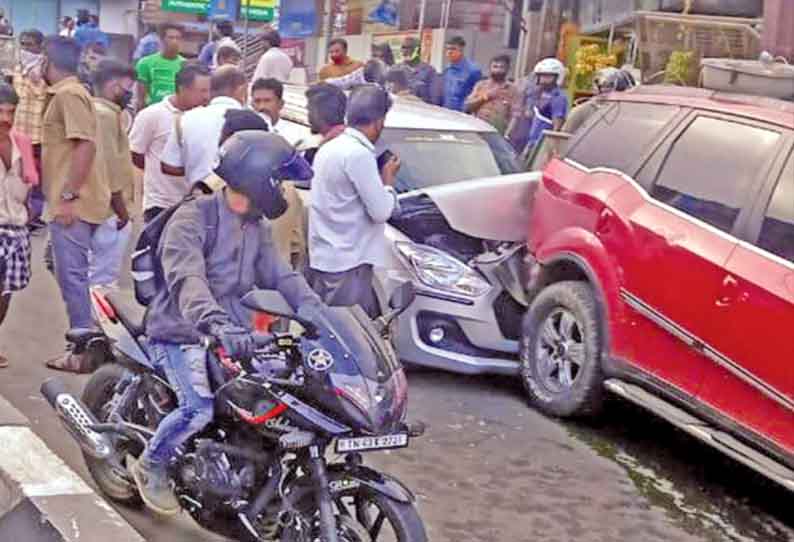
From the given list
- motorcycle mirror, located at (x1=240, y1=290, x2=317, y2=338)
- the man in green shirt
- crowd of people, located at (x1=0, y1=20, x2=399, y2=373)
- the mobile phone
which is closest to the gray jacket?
motorcycle mirror, located at (x1=240, y1=290, x2=317, y2=338)

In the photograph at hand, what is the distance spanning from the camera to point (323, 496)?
3.98 meters

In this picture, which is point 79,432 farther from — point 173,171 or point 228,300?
point 173,171

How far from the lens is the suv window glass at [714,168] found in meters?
5.75

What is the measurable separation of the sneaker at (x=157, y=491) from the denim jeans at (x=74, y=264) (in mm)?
2381

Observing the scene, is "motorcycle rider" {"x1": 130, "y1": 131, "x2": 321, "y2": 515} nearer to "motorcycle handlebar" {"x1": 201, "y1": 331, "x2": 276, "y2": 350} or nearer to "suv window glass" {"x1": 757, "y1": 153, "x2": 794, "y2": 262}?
"motorcycle handlebar" {"x1": 201, "y1": 331, "x2": 276, "y2": 350}

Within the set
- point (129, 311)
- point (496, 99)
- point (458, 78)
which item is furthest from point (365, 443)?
point (458, 78)

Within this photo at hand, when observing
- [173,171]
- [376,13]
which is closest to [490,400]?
[173,171]

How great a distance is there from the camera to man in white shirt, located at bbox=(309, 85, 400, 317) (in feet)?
19.9

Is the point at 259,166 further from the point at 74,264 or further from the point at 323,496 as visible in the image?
the point at 74,264

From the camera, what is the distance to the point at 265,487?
4238 millimetres

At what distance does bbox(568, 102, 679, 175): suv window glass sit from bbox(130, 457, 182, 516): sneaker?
320 centimetres

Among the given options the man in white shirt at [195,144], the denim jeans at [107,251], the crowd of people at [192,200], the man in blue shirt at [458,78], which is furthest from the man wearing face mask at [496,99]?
the denim jeans at [107,251]

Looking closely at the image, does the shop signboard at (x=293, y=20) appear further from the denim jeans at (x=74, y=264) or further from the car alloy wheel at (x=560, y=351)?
the car alloy wheel at (x=560, y=351)

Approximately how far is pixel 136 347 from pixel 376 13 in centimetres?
1495
